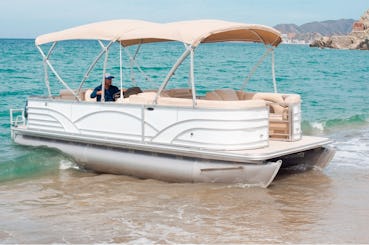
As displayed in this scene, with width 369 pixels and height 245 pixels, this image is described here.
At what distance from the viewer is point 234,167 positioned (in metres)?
9.10

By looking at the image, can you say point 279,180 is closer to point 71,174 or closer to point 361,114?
point 71,174

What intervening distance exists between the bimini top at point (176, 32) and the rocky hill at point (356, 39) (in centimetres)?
11388

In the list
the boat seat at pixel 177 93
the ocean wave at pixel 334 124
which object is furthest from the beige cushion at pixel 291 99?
the ocean wave at pixel 334 124

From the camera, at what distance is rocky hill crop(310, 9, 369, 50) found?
12231 centimetres

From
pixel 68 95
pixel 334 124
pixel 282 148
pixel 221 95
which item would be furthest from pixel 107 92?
pixel 334 124

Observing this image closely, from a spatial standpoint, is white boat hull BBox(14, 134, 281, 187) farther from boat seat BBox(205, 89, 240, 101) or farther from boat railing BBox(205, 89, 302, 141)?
boat seat BBox(205, 89, 240, 101)

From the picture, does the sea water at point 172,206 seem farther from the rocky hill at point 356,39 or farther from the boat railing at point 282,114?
the rocky hill at point 356,39

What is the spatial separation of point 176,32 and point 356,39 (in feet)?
394

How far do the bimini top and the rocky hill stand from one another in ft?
374

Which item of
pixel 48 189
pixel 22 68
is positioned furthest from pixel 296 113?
pixel 22 68

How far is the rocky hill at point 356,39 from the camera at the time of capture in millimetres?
122312

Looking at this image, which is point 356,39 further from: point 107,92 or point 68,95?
point 107,92

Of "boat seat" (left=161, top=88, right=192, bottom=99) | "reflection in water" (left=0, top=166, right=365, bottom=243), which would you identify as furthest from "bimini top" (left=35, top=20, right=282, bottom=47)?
"reflection in water" (left=0, top=166, right=365, bottom=243)

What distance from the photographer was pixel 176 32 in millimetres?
9594
